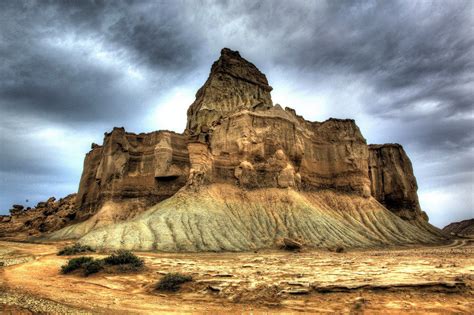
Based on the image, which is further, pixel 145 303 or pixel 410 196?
pixel 410 196

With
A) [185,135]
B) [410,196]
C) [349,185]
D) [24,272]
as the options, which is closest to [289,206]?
[349,185]

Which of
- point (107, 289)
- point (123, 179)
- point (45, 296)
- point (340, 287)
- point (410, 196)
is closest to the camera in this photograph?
point (340, 287)

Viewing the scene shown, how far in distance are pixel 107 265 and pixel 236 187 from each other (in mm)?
27043

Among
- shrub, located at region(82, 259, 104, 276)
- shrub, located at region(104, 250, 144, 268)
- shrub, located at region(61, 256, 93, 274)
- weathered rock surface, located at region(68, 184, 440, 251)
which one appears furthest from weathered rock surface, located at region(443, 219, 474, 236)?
shrub, located at region(61, 256, 93, 274)

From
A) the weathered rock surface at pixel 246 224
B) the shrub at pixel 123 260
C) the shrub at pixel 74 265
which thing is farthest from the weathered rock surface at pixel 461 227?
the shrub at pixel 74 265

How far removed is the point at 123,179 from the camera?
1966 inches

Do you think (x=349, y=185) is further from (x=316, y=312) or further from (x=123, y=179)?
(x=316, y=312)

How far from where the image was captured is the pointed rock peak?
2416 inches

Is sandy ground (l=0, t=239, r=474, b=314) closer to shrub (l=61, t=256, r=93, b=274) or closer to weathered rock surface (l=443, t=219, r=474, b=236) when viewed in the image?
shrub (l=61, t=256, r=93, b=274)

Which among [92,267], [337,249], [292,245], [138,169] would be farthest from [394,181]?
[92,267]

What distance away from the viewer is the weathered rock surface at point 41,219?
5575cm

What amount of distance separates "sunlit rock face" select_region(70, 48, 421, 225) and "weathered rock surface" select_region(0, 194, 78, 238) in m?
3.96

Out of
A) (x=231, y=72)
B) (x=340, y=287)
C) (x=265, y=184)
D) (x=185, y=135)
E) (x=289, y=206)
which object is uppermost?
(x=231, y=72)

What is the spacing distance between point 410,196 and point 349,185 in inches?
787
